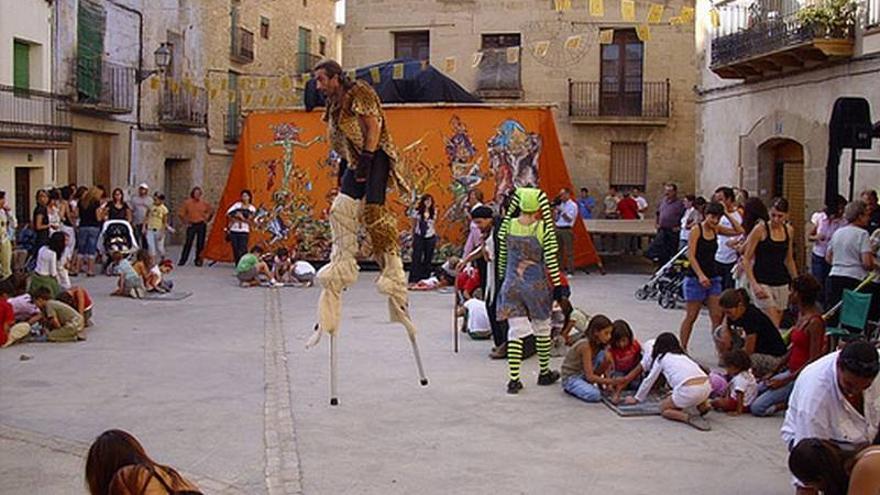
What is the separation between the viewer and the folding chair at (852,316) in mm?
9055

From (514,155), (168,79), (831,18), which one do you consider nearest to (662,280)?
(831,18)

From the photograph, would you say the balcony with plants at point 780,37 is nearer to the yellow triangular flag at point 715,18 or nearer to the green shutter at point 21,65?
the yellow triangular flag at point 715,18

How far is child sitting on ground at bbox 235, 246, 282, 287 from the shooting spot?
61.5 ft

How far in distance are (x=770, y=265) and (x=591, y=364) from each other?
94.4 inches

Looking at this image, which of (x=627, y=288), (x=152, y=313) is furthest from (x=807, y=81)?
(x=152, y=313)

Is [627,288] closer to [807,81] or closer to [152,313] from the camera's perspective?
[807,81]

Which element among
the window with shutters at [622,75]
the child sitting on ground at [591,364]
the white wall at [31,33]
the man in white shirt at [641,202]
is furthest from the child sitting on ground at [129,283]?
the window with shutters at [622,75]

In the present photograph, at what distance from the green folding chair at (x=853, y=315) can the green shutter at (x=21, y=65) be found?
53.9 feet

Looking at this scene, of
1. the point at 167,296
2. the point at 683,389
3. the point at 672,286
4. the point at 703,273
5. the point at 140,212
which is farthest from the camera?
the point at 140,212

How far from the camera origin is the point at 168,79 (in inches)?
1120

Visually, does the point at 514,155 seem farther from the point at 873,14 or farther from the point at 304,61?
the point at 304,61

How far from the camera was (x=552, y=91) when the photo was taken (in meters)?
30.8

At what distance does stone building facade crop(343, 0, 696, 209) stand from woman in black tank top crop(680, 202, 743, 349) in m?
19.0

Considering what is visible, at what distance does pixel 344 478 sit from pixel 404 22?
25.8 m
